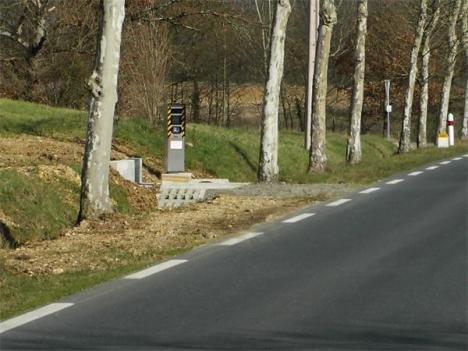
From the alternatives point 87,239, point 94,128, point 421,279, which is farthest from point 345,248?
point 94,128

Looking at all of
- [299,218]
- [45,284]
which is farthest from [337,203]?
[45,284]

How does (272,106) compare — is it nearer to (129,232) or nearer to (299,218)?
(299,218)

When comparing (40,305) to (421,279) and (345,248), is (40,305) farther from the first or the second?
(345,248)

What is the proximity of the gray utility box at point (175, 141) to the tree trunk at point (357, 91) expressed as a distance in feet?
19.6

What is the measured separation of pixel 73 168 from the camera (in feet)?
72.2

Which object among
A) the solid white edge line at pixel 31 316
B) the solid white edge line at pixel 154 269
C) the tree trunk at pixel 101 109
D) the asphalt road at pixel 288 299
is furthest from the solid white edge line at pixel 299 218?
the solid white edge line at pixel 31 316

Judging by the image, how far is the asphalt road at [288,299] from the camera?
275 inches

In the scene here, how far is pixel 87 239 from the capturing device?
1278 cm

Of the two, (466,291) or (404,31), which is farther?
(404,31)

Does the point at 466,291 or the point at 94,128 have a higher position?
the point at 94,128

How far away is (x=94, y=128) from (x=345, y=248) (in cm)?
513

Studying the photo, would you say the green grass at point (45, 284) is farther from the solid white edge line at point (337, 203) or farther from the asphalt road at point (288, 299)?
the solid white edge line at point (337, 203)

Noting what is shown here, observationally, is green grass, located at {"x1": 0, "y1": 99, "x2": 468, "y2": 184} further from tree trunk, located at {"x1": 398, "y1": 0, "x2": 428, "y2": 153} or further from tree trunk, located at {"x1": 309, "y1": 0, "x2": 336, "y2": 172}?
tree trunk, located at {"x1": 398, "y1": 0, "x2": 428, "y2": 153}

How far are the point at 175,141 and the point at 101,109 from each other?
1242 centimetres
